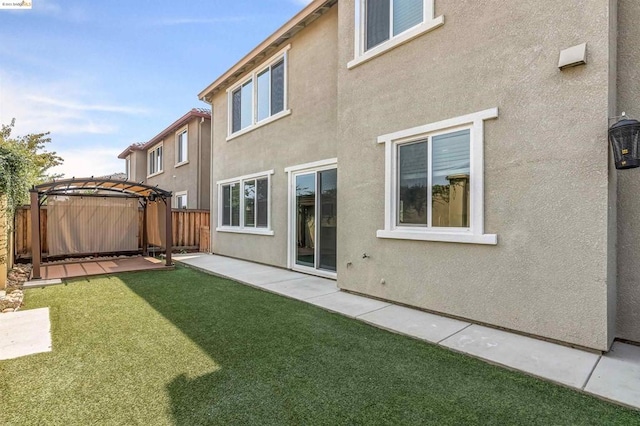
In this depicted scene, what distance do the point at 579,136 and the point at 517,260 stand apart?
170 cm

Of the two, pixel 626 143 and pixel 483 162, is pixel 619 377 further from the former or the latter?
pixel 483 162

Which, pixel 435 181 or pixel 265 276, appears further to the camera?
pixel 265 276

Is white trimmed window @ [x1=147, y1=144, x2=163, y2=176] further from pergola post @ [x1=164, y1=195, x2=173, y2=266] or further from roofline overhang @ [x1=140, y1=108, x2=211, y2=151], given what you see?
pergola post @ [x1=164, y1=195, x2=173, y2=266]

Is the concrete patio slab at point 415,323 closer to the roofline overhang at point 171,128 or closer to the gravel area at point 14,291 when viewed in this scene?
the gravel area at point 14,291

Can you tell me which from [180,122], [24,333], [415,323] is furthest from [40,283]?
[180,122]

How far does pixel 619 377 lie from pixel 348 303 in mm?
3654

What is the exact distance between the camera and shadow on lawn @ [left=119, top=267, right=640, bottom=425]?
Answer: 259 centimetres

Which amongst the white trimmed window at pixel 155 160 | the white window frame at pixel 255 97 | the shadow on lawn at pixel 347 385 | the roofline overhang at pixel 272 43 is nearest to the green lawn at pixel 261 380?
the shadow on lawn at pixel 347 385

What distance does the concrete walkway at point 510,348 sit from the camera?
3.08 meters

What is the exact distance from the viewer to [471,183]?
185 inches

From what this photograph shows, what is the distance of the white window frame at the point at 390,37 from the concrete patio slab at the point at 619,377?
5152mm


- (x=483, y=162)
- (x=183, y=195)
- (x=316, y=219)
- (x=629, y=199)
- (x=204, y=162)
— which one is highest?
(x=204, y=162)

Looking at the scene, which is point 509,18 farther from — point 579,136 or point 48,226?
point 48,226

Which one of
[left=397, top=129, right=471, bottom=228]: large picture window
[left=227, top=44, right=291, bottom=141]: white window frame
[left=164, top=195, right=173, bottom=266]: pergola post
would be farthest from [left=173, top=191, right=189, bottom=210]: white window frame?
[left=397, top=129, right=471, bottom=228]: large picture window
